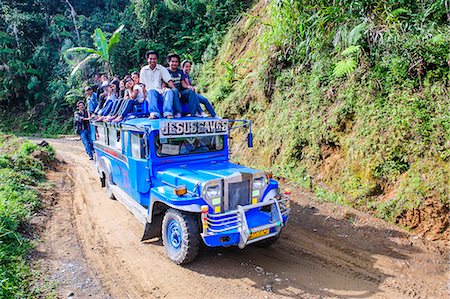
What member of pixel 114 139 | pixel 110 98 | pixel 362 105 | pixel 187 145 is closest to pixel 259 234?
pixel 187 145

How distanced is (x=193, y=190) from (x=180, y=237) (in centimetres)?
76

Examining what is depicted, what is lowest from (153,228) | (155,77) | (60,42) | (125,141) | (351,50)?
(153,228)

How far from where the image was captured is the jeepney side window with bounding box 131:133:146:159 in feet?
18.5

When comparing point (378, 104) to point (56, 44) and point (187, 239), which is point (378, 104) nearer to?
point (187, 239)

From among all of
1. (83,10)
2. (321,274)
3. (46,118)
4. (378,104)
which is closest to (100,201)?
(321,274)

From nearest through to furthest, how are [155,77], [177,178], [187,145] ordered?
[177,178], [187,145], [155,77]

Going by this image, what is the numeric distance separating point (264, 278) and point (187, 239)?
120cm

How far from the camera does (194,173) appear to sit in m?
5.15

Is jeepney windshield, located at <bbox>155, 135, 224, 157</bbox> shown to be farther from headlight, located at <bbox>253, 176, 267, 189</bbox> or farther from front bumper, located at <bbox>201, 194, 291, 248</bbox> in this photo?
front bumper, located at <bbox>201, 194, 291, 248</bbox>

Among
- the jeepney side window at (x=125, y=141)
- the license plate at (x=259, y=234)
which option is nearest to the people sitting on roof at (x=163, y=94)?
the jeepney side window at (x=125, y=141)

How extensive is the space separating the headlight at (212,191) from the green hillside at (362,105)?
342 centimetres

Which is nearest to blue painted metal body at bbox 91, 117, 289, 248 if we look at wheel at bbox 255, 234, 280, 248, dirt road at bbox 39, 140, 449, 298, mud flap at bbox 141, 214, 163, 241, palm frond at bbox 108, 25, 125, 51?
mud flap at bbox 141, 214, 163, 241

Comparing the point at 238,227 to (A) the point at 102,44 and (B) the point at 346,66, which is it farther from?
(A) the point at 102,44

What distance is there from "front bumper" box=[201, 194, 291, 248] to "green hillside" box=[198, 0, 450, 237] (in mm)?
2746
